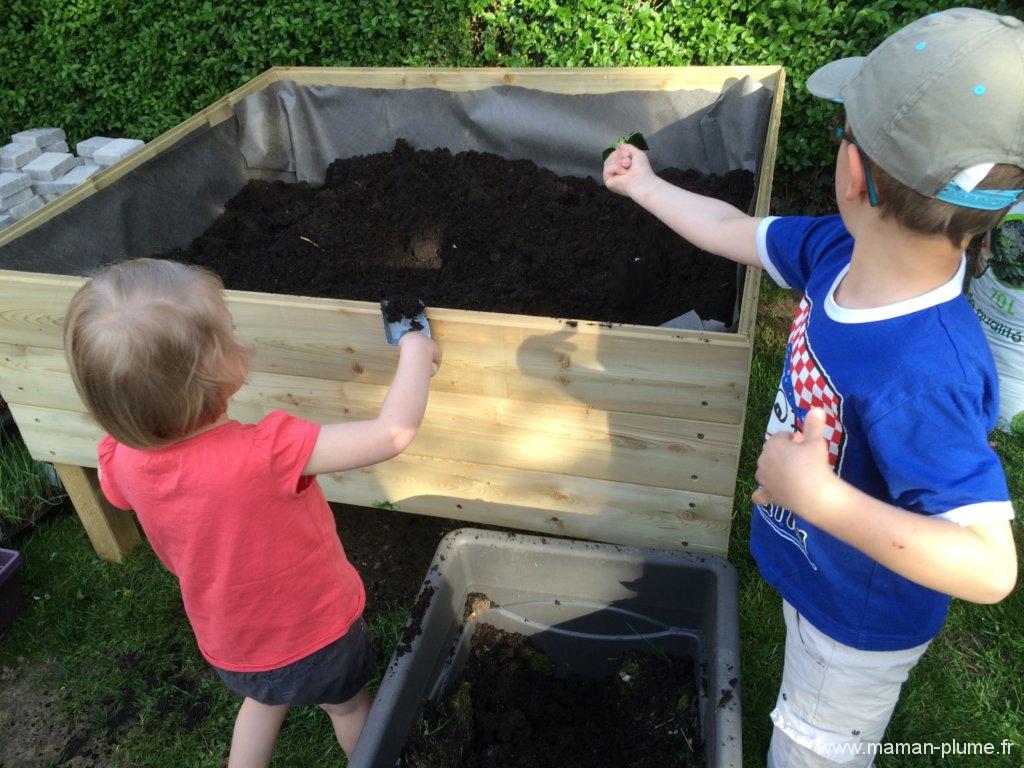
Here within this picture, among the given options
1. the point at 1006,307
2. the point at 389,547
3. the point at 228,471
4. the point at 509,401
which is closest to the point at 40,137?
the point at 389,547

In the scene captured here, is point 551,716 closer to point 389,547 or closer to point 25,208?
point 389,547

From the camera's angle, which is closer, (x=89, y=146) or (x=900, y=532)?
(x=900, y=532)

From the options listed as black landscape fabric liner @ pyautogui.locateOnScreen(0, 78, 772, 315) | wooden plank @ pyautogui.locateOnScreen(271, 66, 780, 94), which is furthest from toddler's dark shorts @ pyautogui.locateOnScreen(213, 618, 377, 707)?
wooden plank @ pyautogui.locateOnScreen(271, 66, 780, 94)

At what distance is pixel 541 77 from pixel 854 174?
217 cm

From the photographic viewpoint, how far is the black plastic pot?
2.39 metres

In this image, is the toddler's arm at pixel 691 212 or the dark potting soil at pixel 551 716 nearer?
the toddler's arm at pixel 691 212

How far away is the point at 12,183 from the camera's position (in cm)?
340

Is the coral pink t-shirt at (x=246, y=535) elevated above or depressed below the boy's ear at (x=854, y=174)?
below

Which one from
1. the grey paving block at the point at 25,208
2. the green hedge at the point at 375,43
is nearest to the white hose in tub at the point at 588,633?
the green hedge at the point at 375,43

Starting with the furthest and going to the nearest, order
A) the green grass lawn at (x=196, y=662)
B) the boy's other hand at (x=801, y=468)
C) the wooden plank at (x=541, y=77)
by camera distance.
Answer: the wooden plank at (x=541, y=77)
the green grass lawn at (x=196, y=662)
the boy's other hand at (x=801, y=468)

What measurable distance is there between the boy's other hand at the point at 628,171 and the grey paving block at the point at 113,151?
2716mm

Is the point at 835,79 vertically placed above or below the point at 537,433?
above

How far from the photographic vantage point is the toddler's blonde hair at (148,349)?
118cm

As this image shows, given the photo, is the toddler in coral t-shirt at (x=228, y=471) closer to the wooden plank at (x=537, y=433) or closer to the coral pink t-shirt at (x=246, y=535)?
the coral pink t-shirt at (x=246, y=535)
